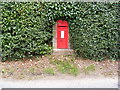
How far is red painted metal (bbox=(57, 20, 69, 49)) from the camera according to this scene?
5.81m

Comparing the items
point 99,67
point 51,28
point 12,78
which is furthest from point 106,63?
point 12,78

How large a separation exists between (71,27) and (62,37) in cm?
60

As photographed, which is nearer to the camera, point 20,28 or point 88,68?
point 88,68

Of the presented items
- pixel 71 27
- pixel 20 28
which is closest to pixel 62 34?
pixel 71 27

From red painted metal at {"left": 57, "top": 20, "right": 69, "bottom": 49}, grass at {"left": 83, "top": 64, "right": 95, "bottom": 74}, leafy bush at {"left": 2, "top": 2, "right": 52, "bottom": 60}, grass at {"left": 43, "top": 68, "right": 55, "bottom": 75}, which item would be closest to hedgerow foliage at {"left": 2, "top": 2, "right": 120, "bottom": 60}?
leafy bush at {"left": 2, "top": 2, "right": 52, "bottom": 60}

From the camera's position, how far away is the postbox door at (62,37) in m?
5.83

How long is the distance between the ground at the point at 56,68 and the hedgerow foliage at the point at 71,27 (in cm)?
30

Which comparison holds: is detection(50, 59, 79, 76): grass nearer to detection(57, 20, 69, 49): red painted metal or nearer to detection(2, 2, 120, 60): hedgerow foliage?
detection(2, 2, 120, 60): hedgerow foliage

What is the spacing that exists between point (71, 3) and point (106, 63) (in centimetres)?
273

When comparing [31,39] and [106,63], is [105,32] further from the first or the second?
[31,39]

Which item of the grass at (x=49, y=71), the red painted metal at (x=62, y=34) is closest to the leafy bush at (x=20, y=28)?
the red painted metal at (x=62, y=34)

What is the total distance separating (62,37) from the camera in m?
5.86

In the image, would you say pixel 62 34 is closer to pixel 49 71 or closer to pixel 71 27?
pixel 71 27

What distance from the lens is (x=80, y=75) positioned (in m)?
4.45
